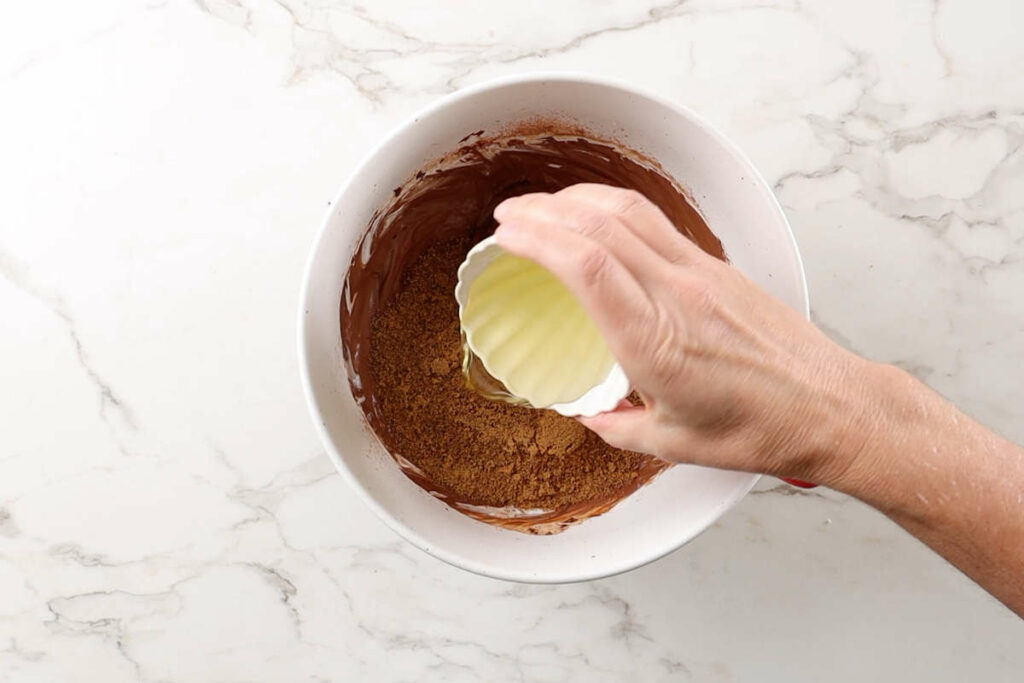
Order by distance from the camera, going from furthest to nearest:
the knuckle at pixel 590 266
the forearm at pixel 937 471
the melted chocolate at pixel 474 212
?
the melted chocolate at pixel 474 212, the forearm at pixel 937 471, the knuckle at pixel 590 266

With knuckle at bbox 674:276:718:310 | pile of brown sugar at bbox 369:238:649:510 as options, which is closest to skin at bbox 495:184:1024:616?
knuckle at bbox 674:276:718:310

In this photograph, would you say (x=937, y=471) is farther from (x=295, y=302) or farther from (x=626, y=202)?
(x=295, y=302)

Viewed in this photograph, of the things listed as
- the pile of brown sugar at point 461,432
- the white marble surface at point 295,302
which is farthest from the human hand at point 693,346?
the white marble surface at point 295,302

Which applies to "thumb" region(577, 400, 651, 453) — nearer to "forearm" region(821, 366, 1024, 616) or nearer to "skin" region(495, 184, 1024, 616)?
"skin" region(495, 184, 1024, 616)

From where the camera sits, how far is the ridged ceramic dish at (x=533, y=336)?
0.80 metres

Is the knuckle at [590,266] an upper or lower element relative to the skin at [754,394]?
upper

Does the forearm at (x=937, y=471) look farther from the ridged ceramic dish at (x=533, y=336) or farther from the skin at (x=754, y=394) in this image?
the ridged ceramic dish at (x=533, y=336)

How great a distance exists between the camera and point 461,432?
0.80 m

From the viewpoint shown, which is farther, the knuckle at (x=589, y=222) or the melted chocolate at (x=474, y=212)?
the melted chocolate at (x=474, y=212)

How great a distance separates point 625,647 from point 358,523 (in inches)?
12.6

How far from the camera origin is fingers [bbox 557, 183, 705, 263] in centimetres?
58

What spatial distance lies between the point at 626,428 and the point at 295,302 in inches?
15.5

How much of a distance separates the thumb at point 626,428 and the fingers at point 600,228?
0.12 m

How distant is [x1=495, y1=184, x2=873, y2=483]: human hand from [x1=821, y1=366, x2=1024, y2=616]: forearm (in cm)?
1
